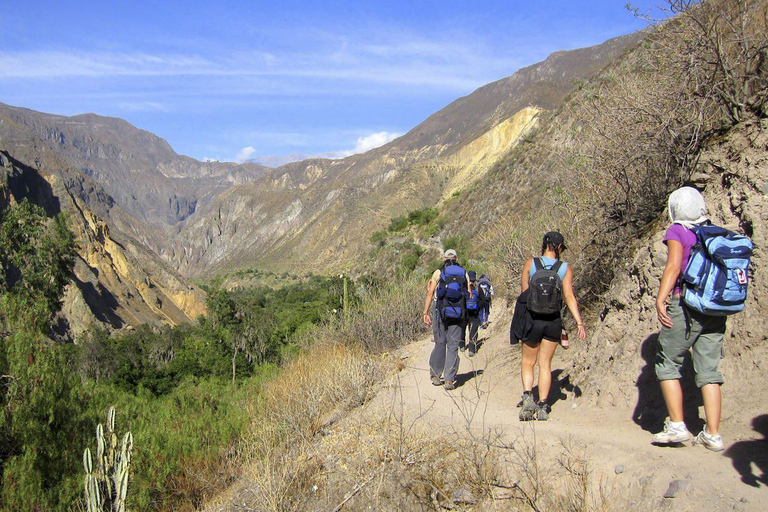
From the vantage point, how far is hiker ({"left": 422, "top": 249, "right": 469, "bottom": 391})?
5.66 meters

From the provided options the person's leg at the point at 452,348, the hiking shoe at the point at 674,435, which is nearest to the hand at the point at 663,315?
the hiking shoe at the point at 674,435

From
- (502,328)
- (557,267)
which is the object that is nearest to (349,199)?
(502,328)

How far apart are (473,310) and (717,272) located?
3.90m

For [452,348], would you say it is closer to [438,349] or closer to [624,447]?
[438,349]

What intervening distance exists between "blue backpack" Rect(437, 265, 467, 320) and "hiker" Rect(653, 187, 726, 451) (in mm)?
2385

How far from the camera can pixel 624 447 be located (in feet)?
11.4

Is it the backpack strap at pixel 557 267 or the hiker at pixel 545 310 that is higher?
the backpack strap at pixel 557 267

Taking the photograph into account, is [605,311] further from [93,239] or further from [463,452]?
[93,239]

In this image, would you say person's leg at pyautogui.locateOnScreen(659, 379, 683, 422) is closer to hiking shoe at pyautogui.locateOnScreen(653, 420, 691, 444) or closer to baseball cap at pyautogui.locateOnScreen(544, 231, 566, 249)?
hiking shoe at pyautogui.locateOnScreen(653, 420, 691, 444)

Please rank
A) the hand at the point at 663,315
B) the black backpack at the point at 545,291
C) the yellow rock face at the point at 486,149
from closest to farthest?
the hand at the point at 663,315 < the black backpack at the point at 545,291 < the yellow rock face at the point at 486,149

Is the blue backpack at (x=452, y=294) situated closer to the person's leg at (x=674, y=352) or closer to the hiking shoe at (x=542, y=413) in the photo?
the hiking shoe at (x=542, y=413)

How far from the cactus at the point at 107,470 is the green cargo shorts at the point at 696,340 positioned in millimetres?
3695

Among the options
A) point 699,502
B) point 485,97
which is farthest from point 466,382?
point 485,97

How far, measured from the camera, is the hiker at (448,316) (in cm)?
566
